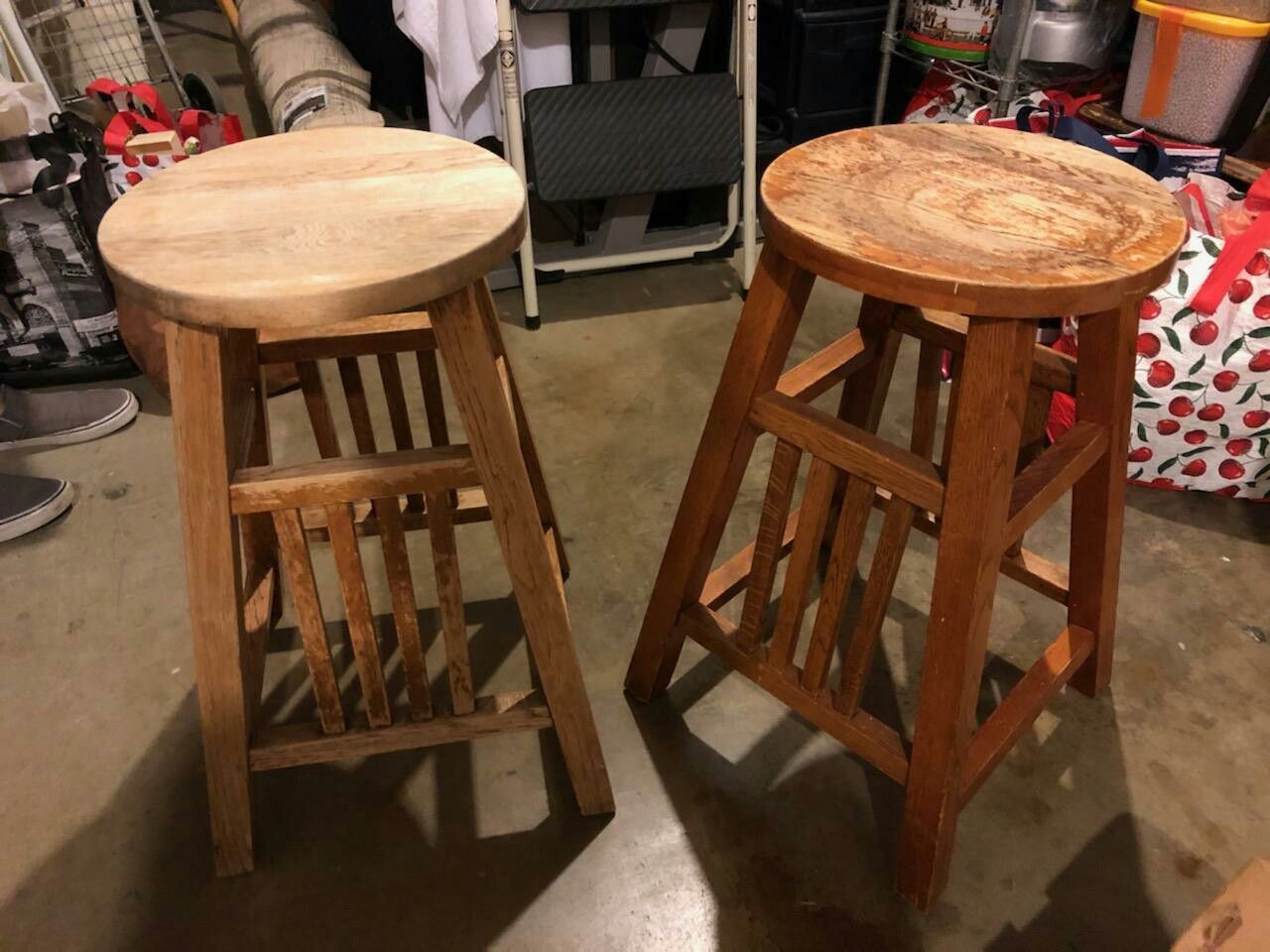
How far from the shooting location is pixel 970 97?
232 centimetres

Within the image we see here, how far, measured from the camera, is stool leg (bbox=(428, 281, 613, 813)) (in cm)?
87

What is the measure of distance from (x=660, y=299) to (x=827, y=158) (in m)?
1.41

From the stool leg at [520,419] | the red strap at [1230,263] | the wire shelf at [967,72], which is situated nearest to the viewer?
the stool leg at [520,419]

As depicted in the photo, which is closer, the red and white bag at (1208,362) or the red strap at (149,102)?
the red and white bag at (1208,362)

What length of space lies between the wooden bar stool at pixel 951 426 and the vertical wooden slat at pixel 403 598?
0.34 meters

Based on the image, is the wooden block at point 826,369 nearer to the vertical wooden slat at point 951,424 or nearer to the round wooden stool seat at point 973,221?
the vertical wooden slat at point 951,424

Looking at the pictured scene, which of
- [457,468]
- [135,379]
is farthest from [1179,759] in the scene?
[135,379]

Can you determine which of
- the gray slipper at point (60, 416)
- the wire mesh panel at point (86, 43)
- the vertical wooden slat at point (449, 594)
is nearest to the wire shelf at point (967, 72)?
the vertical wooden slat at point (449, 594)

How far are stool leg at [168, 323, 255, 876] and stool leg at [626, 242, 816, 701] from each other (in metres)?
0.55

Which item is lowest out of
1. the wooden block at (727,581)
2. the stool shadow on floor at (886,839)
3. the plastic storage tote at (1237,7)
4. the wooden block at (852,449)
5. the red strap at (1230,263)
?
the stool shadow on floor at (886,839)

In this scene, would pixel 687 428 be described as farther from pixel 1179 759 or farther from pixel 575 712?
pixel 1179 759

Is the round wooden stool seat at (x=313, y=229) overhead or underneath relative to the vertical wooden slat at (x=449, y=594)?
overhead

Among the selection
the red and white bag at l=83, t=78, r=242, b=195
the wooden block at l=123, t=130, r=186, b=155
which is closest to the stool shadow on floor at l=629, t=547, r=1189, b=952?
the wooden block at l=123, t=130, r=186, b=155

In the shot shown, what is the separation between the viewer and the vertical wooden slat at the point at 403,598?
3.33 feet
